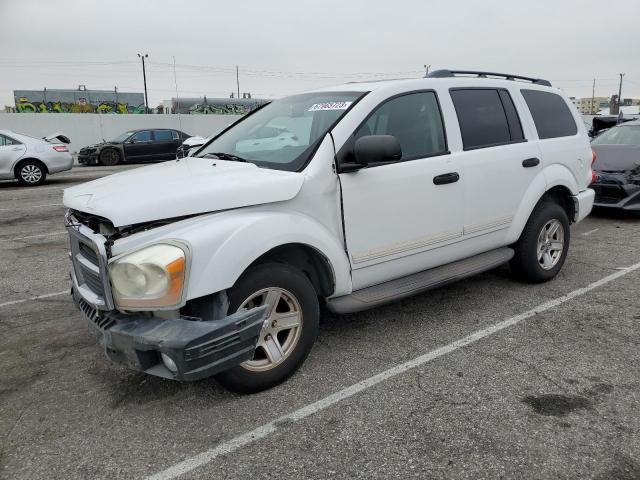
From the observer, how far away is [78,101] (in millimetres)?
43000

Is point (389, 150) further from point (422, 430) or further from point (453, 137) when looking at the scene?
point (422, 430)

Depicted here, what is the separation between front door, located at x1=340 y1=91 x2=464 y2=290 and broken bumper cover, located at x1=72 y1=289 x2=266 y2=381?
3.24 ft

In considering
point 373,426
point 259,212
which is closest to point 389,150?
point 259,212

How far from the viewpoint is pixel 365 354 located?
370cm

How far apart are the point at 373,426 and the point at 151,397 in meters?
1.35

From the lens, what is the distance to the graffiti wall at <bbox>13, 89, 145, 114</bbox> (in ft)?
127

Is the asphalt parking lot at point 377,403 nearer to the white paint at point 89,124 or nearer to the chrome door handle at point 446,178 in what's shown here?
the chrome door handle at point 446,178

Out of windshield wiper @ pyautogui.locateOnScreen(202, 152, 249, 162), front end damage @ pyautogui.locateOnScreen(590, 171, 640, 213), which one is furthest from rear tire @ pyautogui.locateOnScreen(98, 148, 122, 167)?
windshield wiper @ pyautogui.locateOnScreen(202, 152, 249, 162)

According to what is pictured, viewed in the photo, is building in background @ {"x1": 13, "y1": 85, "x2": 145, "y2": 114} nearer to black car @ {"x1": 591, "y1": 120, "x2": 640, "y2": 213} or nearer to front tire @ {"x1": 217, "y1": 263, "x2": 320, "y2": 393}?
black car @ {"x1": 591, "y1": 120, "x2": 640, "y2": 213}

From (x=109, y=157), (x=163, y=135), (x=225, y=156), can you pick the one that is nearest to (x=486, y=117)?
(x=225, y=156)

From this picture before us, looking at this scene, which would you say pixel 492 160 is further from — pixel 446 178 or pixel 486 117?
pixel 446 178

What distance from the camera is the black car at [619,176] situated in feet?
25.7

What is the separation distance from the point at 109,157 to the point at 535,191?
1884 centimetres

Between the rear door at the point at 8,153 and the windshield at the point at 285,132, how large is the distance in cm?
1100
